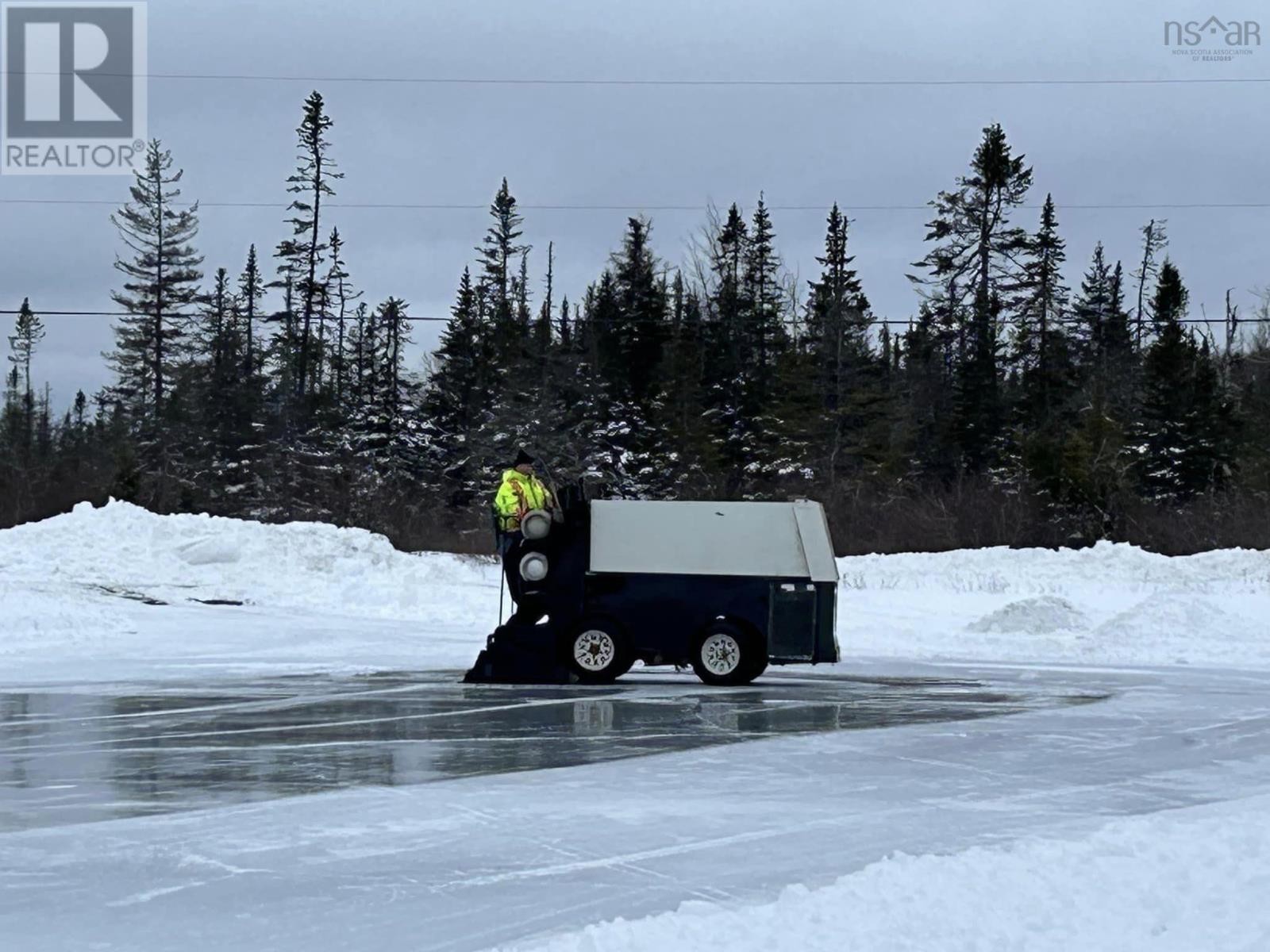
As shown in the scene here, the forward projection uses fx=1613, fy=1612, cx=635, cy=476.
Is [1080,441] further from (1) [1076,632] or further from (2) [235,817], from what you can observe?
(2) [235,817]

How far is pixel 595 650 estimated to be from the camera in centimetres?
1642

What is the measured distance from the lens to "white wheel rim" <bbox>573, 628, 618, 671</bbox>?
16.4 metres

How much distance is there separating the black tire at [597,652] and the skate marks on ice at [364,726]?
0.25 meters

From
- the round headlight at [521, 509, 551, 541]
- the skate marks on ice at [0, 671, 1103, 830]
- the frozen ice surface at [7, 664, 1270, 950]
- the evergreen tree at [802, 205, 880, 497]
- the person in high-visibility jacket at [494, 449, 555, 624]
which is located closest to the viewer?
the frozen ice surface at [7, 664, 1270, 950]

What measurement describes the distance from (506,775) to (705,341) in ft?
202

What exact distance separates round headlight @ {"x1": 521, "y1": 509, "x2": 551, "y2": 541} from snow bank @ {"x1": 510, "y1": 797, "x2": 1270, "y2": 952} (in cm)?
931

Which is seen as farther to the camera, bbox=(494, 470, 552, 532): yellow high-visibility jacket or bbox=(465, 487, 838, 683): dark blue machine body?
bbox=(494, 470, 552, 532): yellow high-visibility jacket

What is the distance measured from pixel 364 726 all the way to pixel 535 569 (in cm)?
384

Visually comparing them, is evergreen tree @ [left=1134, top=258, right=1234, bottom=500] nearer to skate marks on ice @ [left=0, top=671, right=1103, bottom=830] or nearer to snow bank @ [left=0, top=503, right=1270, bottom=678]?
snow bank @ [left=0, top=503, right=1270, bottom=678]

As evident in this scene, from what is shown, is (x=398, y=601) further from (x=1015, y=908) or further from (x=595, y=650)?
(x=1015, y=908)

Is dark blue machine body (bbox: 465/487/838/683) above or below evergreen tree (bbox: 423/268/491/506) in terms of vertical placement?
below

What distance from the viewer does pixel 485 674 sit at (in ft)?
54.5

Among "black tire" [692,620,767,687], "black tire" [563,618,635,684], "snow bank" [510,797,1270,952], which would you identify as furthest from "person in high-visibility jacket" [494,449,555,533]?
"snow bank" [510,797,1270,952]

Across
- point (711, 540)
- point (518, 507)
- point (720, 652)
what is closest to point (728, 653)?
point (720, 652)
